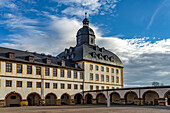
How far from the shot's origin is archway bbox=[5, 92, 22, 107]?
41938 mm

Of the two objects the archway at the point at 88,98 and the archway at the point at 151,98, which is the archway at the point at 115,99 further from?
the archway at the point at 151,98

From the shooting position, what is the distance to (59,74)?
5006cm

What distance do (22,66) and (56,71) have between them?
8731 millimetres

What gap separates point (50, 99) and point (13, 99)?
30.6 ft

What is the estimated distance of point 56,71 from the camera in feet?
163

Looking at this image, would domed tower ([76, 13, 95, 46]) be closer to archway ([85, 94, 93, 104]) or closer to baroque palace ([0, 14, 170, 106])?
baroque palace ([0, 14, 170, 106])

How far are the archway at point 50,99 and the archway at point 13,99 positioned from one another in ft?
22.9

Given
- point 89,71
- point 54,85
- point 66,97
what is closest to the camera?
point 54,85

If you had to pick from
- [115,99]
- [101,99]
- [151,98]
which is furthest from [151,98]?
[101,99]

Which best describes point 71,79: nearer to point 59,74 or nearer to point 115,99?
point 59,74

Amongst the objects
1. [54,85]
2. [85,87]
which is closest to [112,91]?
[85,87]

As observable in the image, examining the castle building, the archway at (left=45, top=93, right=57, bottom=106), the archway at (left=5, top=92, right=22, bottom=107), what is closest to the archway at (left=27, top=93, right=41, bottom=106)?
the castle building

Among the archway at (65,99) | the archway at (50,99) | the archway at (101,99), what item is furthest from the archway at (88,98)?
the archway at (50,99)

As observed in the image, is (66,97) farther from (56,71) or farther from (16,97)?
(16,97)
